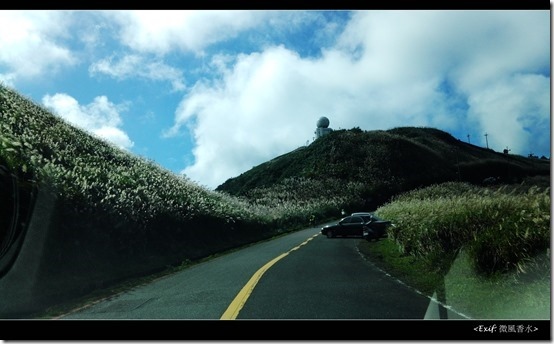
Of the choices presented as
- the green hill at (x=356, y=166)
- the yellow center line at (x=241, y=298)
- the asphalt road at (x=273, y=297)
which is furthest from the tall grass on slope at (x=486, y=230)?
the green hill at (x=356, y=166)

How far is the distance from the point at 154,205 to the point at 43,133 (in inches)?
279

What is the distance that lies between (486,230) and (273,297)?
14.4 feet

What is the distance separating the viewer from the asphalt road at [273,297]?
6574 mm

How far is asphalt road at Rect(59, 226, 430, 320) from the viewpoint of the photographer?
21.6 ft

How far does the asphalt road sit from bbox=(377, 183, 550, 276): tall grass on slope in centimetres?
147

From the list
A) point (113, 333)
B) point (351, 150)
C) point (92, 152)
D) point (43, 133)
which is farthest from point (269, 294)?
point (351, 150)

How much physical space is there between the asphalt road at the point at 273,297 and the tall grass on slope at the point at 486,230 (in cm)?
147

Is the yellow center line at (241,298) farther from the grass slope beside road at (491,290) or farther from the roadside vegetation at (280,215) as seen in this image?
the roadside vegetation at (280,215)

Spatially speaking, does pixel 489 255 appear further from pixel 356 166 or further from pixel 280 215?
pixel 356 166

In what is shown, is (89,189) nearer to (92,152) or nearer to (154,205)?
(154,205)

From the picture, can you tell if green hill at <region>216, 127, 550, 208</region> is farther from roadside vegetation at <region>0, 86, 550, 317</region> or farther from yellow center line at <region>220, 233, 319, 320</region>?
yellow center line at <region>220, 233, 319, 320</region>

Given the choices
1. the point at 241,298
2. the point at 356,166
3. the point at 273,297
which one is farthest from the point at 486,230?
the point at 356,166

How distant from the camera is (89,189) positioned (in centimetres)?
1493

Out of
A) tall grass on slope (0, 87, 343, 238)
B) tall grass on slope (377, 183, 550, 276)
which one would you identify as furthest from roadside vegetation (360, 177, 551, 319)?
tall grass on slope (0, 87, 343, 238)
